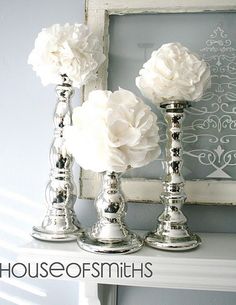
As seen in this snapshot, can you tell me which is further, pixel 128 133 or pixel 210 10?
pixel 210 10

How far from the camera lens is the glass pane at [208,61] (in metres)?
0.82

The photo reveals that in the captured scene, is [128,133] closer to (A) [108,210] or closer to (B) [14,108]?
(A) [108,210]

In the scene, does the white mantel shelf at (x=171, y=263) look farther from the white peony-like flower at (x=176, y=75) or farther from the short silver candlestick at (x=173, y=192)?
the white peony-like flower at (x=176, y=75)

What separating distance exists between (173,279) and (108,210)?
0.17 meters

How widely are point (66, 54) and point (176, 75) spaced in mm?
220

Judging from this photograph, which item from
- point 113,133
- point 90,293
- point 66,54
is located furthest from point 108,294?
point 66,54

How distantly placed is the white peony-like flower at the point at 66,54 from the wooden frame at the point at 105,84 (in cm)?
9

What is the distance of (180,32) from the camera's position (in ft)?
2.75

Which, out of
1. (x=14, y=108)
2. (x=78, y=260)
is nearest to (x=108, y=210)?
(x=78, y=260)

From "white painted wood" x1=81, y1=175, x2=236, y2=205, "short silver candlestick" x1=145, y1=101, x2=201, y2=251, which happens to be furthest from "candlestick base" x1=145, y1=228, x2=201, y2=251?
"white painted wood" x1=81, y1=175, x2=236, y2=205

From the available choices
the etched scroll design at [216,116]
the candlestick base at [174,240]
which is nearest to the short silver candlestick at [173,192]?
the candlestick base at [174,240]

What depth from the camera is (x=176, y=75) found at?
685 mm

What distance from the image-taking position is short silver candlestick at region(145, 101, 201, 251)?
2.35 ft

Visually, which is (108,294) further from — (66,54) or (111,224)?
(66,54)
